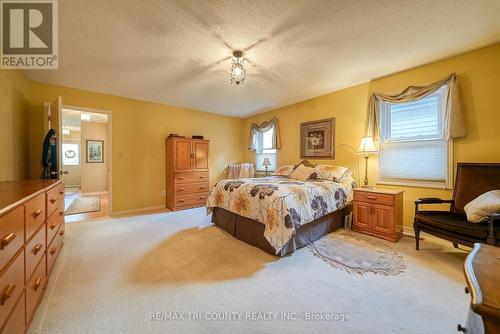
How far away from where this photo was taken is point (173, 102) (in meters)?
4.73

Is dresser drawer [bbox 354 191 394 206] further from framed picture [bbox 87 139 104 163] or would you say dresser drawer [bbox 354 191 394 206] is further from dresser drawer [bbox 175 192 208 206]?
framed picture [bbox 87 139 104 163]

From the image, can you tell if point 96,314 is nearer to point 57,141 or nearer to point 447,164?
point 57,141

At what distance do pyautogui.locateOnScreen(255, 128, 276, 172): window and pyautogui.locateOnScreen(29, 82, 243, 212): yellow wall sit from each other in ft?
5.58

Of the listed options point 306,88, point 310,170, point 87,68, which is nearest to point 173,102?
point 87,68

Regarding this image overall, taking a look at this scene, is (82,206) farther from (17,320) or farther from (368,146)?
(368,146)

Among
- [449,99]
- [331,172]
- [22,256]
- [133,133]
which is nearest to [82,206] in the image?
[133,133]

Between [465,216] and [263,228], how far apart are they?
2331mm

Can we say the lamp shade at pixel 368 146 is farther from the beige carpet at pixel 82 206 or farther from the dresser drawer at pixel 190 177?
the beige carpet at pixel 82 206

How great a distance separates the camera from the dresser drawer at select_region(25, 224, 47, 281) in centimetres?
135

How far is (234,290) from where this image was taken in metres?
1.79

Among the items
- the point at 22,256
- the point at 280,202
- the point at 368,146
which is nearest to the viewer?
the point at 22,256

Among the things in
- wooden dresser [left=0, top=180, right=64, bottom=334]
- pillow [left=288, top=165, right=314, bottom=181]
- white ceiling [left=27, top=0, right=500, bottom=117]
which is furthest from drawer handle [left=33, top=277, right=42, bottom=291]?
pillow [left=288, top=165, right=314, bottom=181]

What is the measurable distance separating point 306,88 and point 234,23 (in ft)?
7.28

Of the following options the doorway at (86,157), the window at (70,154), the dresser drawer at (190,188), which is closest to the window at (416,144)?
the dresser drawer at (190,188)
